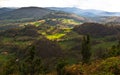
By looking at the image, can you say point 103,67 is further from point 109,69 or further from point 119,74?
point 119,74

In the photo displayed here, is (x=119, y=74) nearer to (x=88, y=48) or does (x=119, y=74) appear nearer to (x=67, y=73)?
(x=67, y=73)

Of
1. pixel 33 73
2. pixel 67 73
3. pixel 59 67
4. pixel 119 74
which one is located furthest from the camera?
pixel 33 73

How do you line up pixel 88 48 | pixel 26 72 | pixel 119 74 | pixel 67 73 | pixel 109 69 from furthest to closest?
pixel 26 72, pixel 88 48, pixel 67 73, pixel 109 69, pixel 119 74

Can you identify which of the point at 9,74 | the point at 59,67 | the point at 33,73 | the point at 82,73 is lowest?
the point at 9,74

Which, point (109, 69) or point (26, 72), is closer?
point (109, 69)

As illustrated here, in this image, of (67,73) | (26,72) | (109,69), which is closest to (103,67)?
(109,69)

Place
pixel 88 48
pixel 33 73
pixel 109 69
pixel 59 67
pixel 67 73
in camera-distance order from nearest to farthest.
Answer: pixel 109 69 → pixel 67 73 → pixel 59 67 → pixel 88 48 → pixel 33 73

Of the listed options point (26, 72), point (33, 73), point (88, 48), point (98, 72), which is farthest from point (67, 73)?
point (26, 72)

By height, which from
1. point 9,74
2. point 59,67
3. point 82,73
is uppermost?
point 82,73

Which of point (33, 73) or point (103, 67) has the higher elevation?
point (103, 67)
